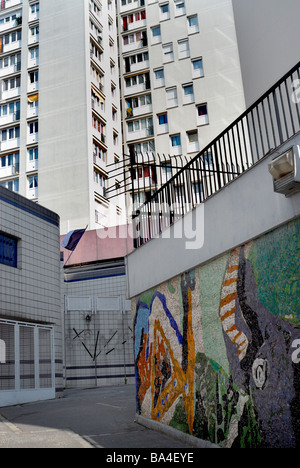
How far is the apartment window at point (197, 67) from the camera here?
38603 mm

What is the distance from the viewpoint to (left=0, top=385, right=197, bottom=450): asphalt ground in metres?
7.67

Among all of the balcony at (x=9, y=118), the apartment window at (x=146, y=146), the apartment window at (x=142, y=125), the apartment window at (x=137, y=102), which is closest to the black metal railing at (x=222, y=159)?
the apartment window at (x=146, y=146)

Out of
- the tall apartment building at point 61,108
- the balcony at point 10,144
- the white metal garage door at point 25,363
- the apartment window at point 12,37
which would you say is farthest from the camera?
the apartment window at point 12,37

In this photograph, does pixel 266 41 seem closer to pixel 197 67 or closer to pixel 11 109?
pixel 197 67

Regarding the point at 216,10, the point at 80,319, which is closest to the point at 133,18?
the point at 216,10

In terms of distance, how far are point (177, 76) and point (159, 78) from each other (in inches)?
64.7

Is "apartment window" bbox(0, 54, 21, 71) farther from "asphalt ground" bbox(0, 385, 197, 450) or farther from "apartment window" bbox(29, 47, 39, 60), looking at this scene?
"asphalt ground" bbox(0, 385, 197, 450)

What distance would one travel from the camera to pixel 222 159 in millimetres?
7652

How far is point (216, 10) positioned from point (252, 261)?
126 feet

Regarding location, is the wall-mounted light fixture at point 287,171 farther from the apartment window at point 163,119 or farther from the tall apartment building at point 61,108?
the apartment window at point 163,119

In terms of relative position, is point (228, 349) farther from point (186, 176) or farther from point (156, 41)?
point (156, 41)

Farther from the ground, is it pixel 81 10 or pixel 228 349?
pixel 81 10

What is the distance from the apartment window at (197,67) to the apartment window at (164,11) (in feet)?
17.6

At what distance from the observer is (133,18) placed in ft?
141
